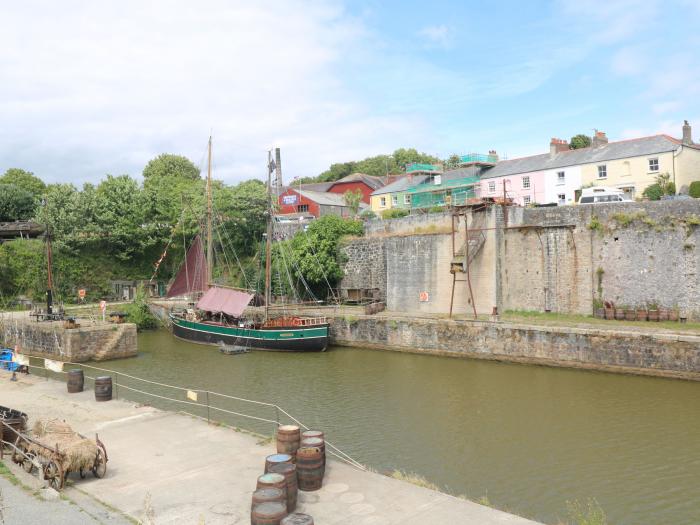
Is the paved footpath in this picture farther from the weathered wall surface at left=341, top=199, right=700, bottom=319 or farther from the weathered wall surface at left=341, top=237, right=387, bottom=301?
the weathered wall surface at left=341, top=237, right=387, bottom=301

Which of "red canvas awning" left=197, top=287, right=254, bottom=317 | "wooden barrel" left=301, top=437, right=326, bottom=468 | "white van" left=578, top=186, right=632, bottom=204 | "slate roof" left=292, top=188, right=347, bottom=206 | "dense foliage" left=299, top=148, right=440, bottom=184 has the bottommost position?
"wooden barrel" left=301, top=437, right=326, bottom=468

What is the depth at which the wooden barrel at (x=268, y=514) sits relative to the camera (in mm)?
7121

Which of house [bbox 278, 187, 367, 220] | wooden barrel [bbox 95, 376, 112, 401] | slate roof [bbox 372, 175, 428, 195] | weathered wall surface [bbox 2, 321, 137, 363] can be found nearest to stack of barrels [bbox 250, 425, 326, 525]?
wooden barrel [bbox 95, 376, 112, 401]

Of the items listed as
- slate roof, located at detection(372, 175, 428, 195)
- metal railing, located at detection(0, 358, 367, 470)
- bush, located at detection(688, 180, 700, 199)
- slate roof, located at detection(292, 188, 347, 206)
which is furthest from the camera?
slate roof, located at detection(292, 188, 347, 206)

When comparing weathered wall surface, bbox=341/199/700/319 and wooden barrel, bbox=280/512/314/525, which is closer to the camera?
wooden barrel, bbox=280/512/314/525

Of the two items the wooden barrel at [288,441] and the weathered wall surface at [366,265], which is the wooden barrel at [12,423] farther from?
the weathered wall surface at [366,265]

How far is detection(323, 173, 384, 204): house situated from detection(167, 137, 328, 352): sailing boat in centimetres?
2603

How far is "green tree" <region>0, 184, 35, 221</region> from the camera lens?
1779 inches

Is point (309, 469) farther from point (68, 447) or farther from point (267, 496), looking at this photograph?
point (68, 447)

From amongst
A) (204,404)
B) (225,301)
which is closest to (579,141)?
(225,301)

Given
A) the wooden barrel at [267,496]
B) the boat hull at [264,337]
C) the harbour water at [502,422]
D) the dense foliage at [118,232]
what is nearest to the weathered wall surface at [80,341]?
the harbour water at [502,422]

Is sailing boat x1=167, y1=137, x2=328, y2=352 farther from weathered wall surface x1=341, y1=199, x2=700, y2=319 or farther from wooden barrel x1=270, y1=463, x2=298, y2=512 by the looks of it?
wooden barrel x1=270, y1=463, x2=298, y2=512

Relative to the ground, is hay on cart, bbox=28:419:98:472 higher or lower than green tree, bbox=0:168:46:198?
lower

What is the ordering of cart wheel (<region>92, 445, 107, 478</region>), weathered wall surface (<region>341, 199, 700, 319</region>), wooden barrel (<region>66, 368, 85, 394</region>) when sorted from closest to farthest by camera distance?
cart wheel (<region>92, 445, 107, 478</region>), wooden barrel (<region>66, 368, 85, 394</region>), weathered wall surface (<region>341, 199, 700, 319</region>)
